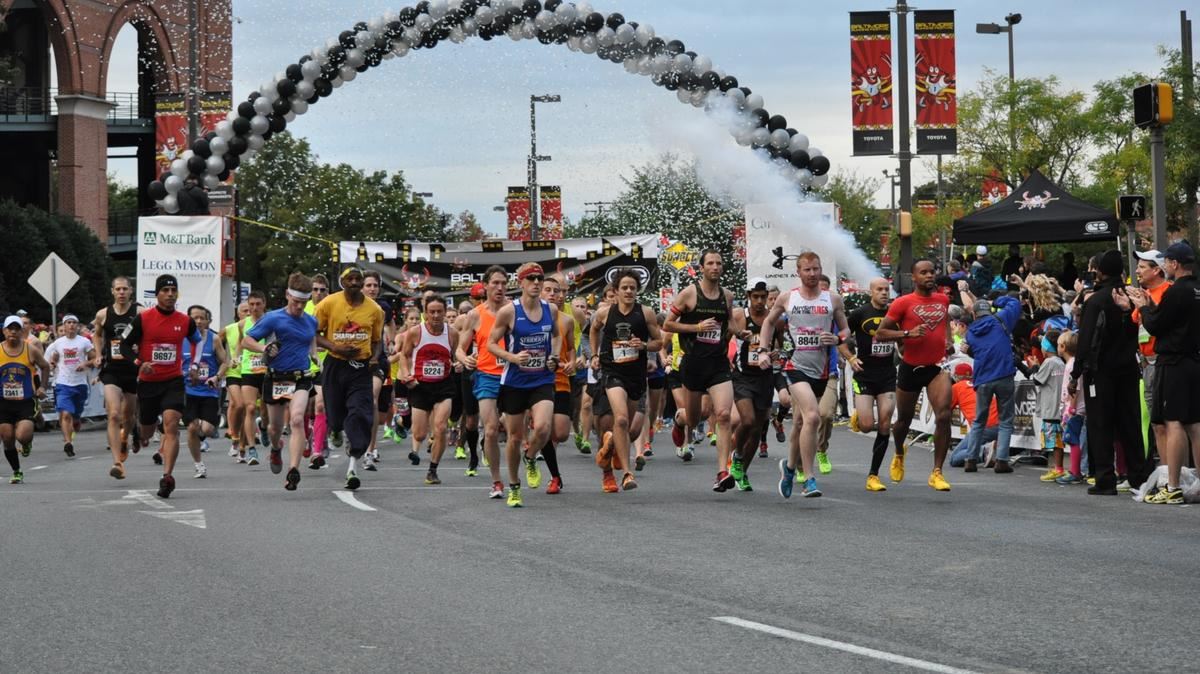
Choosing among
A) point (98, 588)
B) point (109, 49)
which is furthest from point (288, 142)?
point (98, 588)

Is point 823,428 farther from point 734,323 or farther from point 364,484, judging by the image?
point 364,484

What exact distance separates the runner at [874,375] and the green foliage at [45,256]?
35.7 meters

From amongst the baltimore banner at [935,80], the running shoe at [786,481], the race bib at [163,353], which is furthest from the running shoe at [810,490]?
the baltimore banner at [935,80]

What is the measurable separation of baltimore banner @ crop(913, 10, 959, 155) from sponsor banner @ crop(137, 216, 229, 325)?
1206 cm

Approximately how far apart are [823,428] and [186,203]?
1672 centimetres

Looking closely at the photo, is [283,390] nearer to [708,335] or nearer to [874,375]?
[708,335]

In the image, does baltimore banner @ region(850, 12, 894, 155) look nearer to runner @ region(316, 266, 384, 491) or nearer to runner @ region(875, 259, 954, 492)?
runner @ region(875, 259, 954, 492)

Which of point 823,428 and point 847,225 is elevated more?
point 847,225

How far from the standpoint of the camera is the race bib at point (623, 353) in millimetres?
15188

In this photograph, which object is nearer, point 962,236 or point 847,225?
point 962,236

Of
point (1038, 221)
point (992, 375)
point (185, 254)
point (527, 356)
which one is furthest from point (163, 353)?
point (1038, 221)

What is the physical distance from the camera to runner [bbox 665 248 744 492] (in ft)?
48.5

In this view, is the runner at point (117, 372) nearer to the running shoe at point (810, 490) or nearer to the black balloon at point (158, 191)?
the running shoe at point (810, 490)

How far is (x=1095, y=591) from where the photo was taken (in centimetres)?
872
